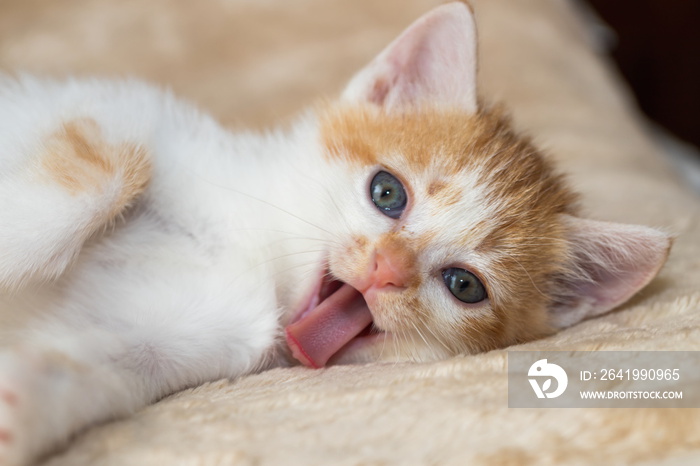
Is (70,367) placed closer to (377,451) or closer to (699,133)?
(377,451)

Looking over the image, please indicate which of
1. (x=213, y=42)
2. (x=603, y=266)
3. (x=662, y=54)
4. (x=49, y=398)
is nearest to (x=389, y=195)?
(x=603, y=266)

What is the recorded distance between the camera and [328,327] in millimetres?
1222

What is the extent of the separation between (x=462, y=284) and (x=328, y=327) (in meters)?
0.28

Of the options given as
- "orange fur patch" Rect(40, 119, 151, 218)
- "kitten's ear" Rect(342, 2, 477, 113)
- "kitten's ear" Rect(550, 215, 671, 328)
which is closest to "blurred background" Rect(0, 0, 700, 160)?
"kitten's ear" Rect(342, 2, 477, 113)

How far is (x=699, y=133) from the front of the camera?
156 inches

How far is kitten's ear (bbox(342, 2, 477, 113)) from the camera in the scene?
140cm

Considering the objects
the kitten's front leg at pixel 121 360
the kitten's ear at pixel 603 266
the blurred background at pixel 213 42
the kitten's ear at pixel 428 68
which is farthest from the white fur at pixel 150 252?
the blurred background at pixel 213 42

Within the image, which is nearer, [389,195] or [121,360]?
[121,360]

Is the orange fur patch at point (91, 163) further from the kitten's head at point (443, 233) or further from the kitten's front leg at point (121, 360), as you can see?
the kitten's head at point (443, 233)

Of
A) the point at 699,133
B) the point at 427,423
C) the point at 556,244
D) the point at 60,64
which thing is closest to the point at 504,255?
the point at 556,244

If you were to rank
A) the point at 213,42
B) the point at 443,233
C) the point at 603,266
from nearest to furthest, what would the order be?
the point at 443,233 → the point at 603,266 → the point at 213,42

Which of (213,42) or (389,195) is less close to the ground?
(213,42)

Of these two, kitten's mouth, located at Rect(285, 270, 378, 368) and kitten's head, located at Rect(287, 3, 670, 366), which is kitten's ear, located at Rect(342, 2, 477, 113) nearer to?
kitten's head, located at Rect(287, 3, 670, 366)

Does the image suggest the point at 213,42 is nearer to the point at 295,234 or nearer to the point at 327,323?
the point at 295,234
